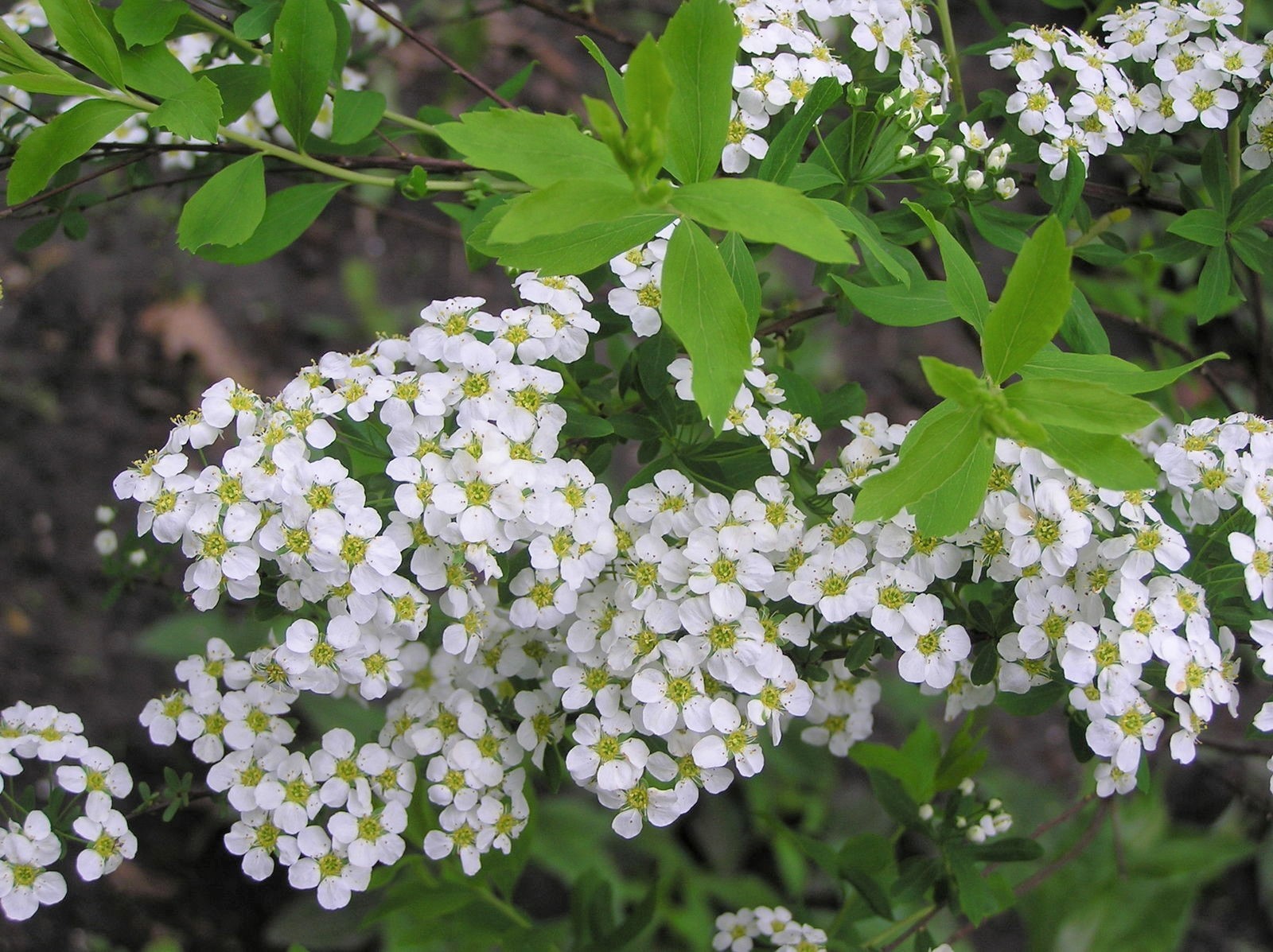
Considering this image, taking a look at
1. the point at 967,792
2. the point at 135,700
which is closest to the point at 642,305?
the point at 967,792

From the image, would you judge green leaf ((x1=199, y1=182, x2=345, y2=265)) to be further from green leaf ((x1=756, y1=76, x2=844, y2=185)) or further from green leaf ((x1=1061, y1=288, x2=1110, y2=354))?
green leaf ((x1=1061, y1=288, x2=1110, y2=354))

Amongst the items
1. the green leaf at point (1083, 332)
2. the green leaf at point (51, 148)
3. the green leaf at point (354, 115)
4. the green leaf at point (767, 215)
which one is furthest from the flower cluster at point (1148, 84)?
the green leaf at point (51, 148)

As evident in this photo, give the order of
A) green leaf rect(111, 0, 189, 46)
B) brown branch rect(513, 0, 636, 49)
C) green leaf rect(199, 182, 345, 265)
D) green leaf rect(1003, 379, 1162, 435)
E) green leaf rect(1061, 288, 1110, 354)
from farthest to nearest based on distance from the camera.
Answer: brown branch rect(513, 0, 636, 49), green leaf rect(199, 182, 345, 265), green leaf rect(1061, 288, 1110, 354), green leaf rect(111, 0, 189, 46), green leaf rect(1003, 379, 1162, 435)

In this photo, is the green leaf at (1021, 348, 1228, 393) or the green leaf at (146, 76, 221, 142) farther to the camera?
the green leaf at (146, 76, 221, 142)

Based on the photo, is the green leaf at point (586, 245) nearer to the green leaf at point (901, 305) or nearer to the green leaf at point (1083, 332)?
the green leaf at point (901, 305)

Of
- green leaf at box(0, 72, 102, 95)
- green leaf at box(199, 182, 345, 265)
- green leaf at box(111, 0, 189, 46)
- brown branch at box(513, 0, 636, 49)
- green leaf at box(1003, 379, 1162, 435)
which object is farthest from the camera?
brown branch at box(513, 0, 636, 49)

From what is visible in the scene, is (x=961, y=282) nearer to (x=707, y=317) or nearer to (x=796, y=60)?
(x=707, y=317)

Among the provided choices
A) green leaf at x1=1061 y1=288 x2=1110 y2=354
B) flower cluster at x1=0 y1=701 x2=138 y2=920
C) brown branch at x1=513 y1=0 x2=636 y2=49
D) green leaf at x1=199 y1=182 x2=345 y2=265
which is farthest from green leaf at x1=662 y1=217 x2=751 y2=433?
flower cluster at x1=0 y1=701 x2=138 y2=920

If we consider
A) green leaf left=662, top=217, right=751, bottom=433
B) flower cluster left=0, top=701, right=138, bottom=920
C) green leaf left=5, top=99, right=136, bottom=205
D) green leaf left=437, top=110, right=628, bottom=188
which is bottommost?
flower cluster left=0, top=701, right=138, bottom=920

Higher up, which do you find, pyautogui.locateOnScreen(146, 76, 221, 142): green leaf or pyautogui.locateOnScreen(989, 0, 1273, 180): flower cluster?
pyautogui.locateOnScreen(146, 76, 221, 142): green leaf
